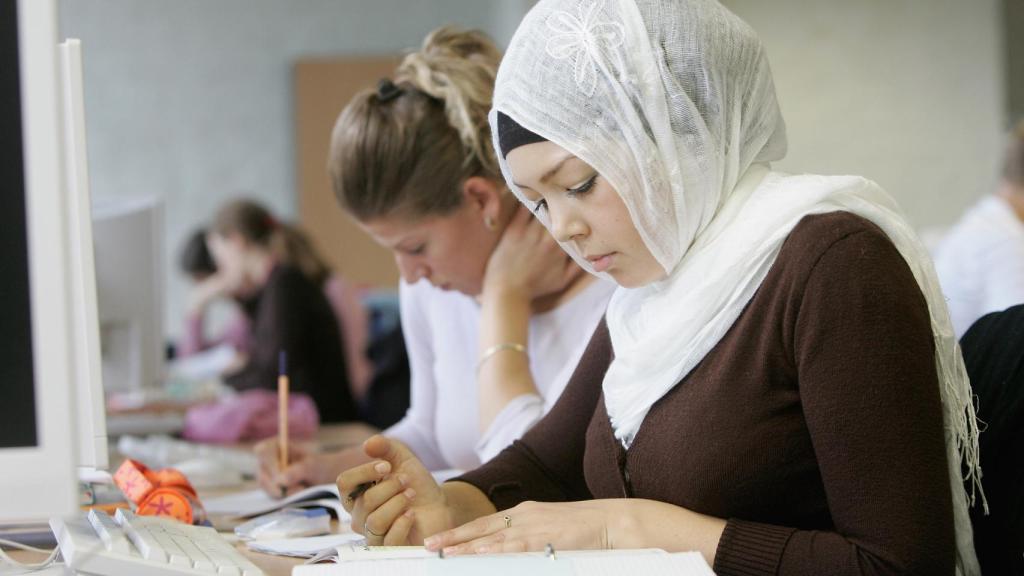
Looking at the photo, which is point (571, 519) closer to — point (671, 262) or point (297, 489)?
point (671, 262)

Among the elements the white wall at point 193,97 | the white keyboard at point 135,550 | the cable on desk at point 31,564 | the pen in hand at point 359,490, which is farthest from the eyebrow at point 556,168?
the white wall at point 193,97

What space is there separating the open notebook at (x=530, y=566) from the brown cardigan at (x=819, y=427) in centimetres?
13

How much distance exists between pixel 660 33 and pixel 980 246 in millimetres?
2525

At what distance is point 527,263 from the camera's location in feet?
6.12

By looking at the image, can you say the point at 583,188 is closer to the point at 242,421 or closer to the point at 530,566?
the point at 530,566

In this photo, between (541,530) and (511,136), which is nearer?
(541,530)

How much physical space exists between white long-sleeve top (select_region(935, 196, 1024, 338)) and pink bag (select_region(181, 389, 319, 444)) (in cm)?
173

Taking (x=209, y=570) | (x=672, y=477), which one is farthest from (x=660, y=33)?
(x=209, y=570)

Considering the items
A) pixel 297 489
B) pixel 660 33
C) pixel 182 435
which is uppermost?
pixel 660 33

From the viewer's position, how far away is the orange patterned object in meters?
1.43

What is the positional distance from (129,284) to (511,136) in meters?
1.98

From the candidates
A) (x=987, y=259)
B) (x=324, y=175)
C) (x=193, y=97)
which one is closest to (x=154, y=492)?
(x=987, y=259)

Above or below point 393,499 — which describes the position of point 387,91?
above

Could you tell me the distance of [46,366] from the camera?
748mm
